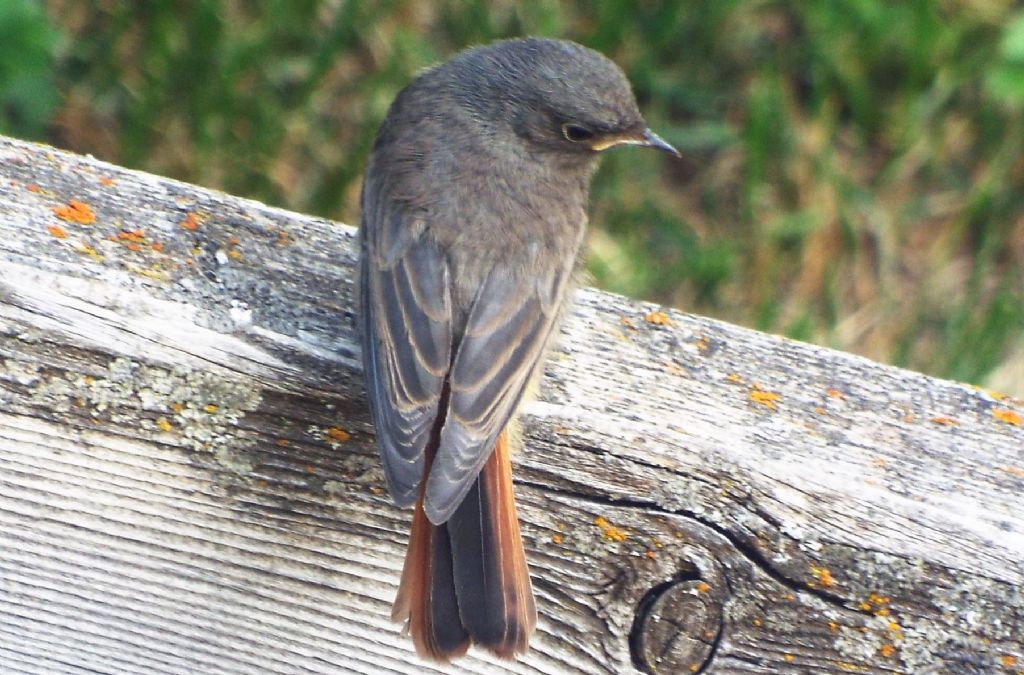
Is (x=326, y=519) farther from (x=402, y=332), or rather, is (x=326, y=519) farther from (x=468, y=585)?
(x=402, y=332)

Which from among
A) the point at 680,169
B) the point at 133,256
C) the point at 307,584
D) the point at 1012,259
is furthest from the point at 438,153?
the point at 1012,259

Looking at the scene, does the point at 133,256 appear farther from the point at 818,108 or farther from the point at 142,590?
the point at 818,108

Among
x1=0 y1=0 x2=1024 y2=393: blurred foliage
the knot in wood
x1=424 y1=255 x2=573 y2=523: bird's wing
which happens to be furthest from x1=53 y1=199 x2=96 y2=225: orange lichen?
x1=0 y1=0 x2=1024 y2=393: blurred foliage

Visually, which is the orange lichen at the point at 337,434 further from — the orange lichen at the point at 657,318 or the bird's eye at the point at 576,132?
the bird's eye at the point at 576,132

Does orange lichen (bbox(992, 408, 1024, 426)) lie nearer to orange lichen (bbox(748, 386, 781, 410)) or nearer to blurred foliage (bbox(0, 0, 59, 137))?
orange lichen (bbox(748, 386, 781, 410))

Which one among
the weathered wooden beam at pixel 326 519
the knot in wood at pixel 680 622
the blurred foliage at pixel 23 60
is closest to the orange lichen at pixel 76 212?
the weathered wooden beam at pixel 326 519

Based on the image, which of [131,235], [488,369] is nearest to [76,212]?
[131,235]
